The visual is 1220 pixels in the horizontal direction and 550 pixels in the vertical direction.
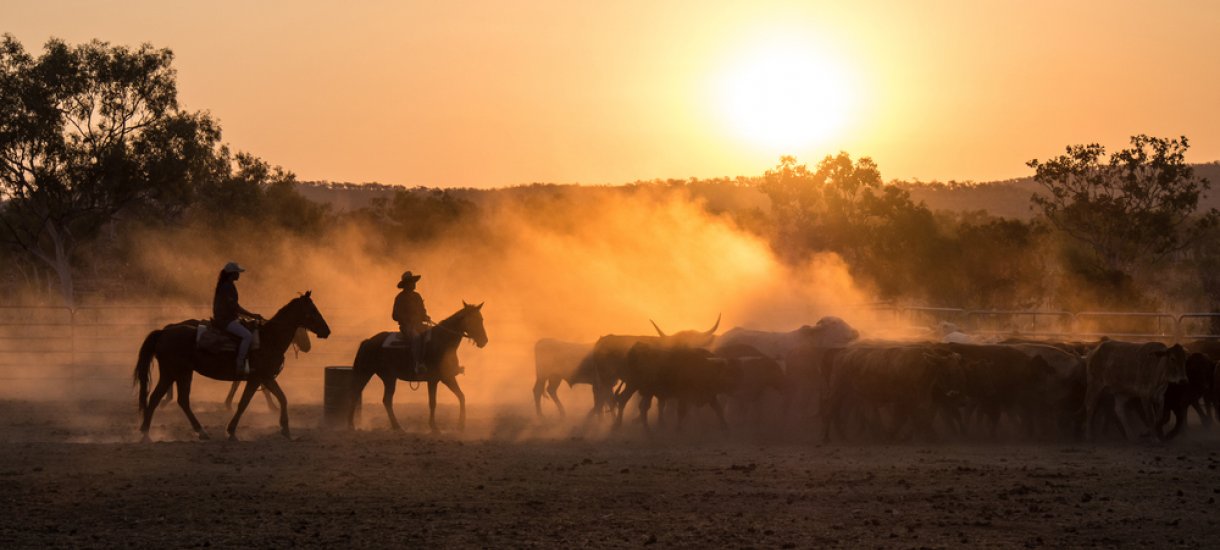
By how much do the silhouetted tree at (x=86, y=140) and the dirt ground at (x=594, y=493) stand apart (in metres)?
27.6

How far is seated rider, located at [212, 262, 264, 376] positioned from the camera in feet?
55.0

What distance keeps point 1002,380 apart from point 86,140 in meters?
33.5

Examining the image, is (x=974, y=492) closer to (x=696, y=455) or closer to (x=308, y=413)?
(x=696, y=455)

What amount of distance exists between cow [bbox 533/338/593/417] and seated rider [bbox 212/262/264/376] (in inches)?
224

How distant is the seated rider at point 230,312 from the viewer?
55.0 ft

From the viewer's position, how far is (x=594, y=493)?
12.4m

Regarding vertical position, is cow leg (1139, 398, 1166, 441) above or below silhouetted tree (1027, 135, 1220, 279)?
below

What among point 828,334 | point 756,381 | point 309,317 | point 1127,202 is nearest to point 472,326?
point 309,317

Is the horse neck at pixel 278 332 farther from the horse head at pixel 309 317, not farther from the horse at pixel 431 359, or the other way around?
the horse at pixel 431 359

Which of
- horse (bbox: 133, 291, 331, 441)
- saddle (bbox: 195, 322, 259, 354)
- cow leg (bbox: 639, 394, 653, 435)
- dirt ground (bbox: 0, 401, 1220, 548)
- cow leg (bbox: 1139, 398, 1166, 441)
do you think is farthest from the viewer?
cow leg (bbox: 639, 394, 653, 435)

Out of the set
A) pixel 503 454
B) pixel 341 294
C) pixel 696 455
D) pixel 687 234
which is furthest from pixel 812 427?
pixel 341 294

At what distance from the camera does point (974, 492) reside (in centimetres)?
1236

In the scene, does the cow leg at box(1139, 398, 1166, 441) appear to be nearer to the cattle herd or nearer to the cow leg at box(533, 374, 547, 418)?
the cattle herd

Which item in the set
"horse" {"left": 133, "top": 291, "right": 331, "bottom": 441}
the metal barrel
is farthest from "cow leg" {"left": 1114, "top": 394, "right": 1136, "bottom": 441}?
the metal barrel
